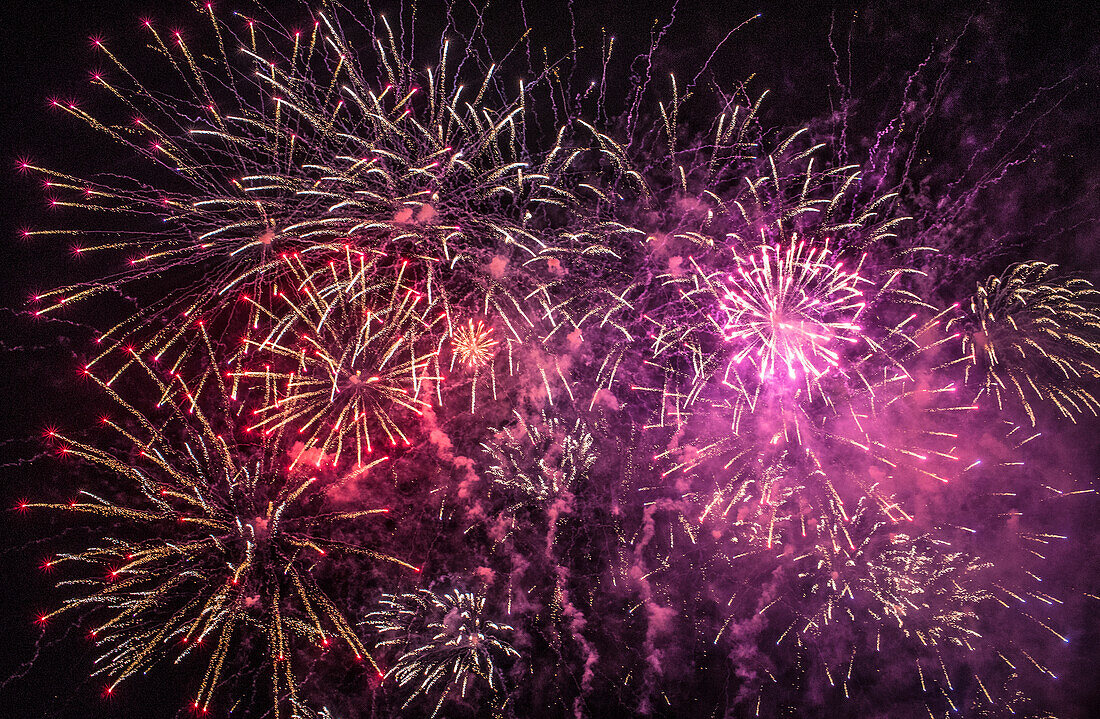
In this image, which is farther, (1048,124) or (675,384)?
(1048,124)

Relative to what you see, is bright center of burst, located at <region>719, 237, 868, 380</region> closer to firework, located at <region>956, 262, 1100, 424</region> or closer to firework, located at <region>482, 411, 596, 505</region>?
firework, located at <region>956, 262, 1100, 424</region>

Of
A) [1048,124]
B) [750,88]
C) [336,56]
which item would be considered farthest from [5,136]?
[1048,124]

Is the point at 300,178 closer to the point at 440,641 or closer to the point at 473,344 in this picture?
the point at 473,344

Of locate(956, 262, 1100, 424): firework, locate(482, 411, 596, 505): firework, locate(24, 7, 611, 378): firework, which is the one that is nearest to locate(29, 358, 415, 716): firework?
locate(24, 7, 611, 378): firework

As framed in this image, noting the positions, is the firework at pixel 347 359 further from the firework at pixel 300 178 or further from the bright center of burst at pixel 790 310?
the bright center of burst at pixel 790 310

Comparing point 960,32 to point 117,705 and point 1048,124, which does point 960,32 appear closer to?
point 1048,124

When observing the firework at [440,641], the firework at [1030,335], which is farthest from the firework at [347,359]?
the firework at [1030,335]
